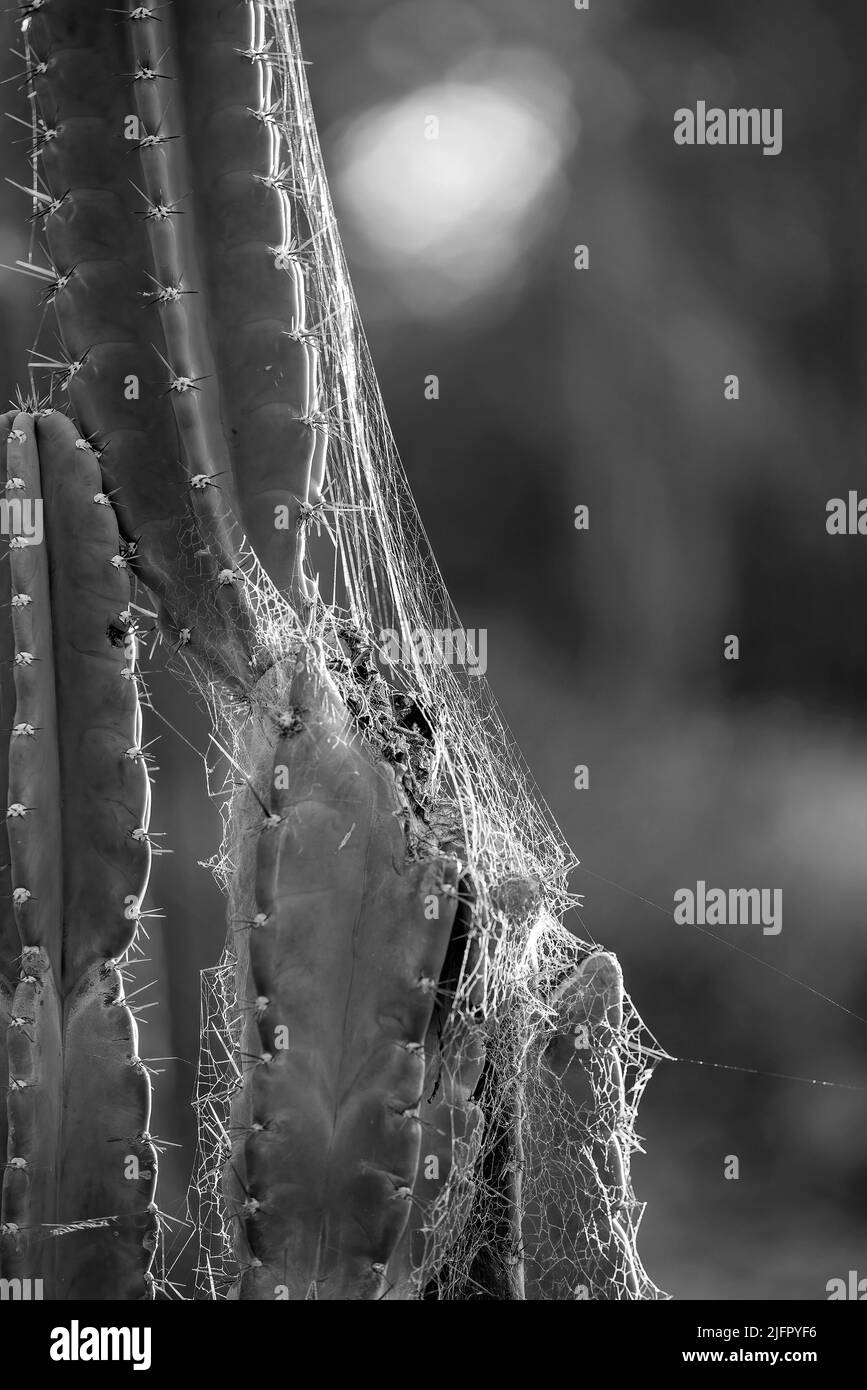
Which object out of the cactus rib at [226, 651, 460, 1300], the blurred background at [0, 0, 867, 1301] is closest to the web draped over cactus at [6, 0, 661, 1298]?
the cactus rib at [226, 651, 460, 1300]

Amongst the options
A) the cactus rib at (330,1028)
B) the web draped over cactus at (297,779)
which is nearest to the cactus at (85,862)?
the web draped over cactus at (297,779)

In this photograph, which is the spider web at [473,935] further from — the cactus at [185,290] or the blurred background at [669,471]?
the blurred background at [669,471]

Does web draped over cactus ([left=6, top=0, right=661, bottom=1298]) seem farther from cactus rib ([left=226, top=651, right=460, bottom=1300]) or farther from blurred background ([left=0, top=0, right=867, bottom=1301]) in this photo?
blurred background ([left=0, top=0, right=867, bottom=1301])

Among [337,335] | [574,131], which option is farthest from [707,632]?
[337,335]

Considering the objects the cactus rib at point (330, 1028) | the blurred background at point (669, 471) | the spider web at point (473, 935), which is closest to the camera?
the cactus rib at point (330, 1028)

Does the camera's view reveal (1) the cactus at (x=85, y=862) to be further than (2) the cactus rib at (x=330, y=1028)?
Yes

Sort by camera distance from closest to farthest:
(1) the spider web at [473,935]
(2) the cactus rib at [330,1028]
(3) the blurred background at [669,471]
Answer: (2) the cactus rib at [330,1028] < (1) the spider web at [473,935] < (3) the blurred background at [669,471]

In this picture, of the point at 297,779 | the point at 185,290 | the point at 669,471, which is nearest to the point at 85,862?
the point at 297,779

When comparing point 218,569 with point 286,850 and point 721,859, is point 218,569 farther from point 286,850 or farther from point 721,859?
point 721,859
